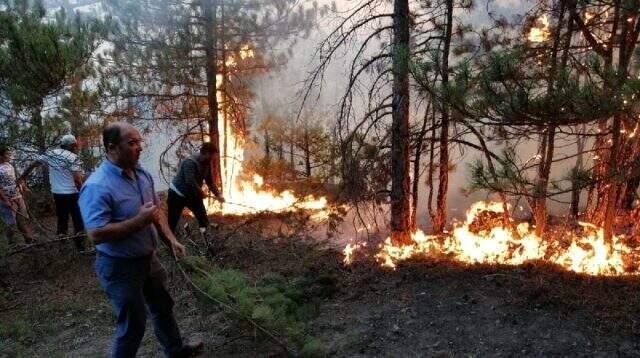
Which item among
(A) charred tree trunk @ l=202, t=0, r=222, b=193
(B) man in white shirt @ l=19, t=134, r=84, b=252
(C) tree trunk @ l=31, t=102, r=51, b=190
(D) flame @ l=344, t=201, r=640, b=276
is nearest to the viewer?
(D) flame @ l=344, t=201, r=640, b=276

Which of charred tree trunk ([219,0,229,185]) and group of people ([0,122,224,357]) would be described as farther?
charred tree trunk ([219,0,229,185])

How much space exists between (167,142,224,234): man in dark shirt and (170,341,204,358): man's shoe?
122 inches

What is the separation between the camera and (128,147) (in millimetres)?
3504

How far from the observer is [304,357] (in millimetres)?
4039

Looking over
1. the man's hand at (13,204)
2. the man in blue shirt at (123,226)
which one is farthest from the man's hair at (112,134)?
the man's hand at (13,204)

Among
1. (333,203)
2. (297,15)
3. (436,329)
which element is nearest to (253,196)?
(297,15)

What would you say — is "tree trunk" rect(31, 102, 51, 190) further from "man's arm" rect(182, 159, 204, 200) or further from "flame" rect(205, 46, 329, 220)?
"flame" rect(205, 46, 329, 220)

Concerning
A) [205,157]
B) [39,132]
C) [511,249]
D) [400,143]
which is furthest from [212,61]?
[511,249]

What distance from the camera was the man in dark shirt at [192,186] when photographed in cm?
746

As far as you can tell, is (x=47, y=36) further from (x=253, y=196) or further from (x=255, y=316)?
(x=253, y=196)

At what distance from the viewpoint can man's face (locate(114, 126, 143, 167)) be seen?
11.4 feet

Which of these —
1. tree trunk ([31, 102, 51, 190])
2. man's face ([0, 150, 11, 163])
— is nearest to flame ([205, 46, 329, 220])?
man's face ([0, 150, 11, 163])

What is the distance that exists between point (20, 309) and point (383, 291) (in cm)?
469

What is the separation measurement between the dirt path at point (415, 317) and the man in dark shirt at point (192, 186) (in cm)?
155
